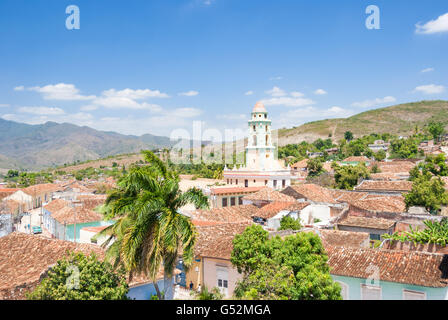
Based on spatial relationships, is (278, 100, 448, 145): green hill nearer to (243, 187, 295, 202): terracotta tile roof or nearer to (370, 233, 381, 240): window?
(243, 187, 295, 202): terracotta tile roof

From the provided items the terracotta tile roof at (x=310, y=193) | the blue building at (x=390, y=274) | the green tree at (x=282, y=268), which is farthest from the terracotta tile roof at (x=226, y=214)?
the green tree at (x=282, y=268)

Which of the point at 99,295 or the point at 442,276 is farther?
the point at 442,276

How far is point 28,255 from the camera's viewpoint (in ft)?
50.7

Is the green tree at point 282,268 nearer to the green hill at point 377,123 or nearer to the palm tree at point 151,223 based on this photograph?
the palm tree at point 151,223

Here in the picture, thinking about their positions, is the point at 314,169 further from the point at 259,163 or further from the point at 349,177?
the point at 259,163

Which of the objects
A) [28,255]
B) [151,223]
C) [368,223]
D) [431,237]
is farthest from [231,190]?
[151,223]

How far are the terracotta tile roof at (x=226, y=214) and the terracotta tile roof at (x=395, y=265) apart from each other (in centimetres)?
968

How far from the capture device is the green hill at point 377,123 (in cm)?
14075

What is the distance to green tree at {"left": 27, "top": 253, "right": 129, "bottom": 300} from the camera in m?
9.05

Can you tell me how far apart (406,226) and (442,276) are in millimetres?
9409

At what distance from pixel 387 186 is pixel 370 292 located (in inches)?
960
